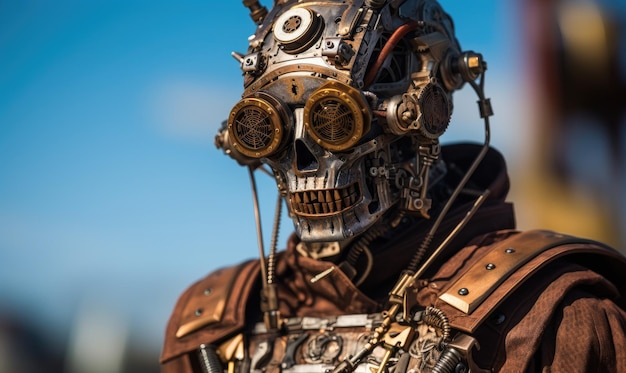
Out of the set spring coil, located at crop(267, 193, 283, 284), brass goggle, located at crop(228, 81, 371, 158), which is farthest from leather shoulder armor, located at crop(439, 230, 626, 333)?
spring coil, located at crop(267, 193, 283, 284)

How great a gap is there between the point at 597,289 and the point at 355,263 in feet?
4.64

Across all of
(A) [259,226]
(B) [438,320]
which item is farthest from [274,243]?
(B) [438,320]

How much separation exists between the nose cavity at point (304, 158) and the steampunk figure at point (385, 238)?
0.04 ft

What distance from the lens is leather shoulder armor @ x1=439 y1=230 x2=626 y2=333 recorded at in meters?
5.19

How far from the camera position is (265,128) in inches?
216

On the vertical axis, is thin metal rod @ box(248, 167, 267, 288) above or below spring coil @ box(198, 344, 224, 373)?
above

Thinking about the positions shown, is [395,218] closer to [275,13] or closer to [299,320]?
[299,320]

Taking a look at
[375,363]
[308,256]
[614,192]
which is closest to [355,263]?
[308,256]

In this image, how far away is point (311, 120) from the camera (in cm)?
538

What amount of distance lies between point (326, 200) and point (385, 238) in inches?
26.8

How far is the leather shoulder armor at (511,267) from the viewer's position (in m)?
5.19

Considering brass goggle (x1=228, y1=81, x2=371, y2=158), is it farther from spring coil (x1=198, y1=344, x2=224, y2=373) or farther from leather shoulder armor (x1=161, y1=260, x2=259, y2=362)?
spring coil (x1=198, y1=344, x2=224, y2=373)

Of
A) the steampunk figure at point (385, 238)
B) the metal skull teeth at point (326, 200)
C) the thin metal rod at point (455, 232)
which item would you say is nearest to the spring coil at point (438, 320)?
the steampunk figure at point (385, 238)

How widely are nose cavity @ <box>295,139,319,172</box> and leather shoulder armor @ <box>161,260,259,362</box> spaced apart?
3.84 ft
